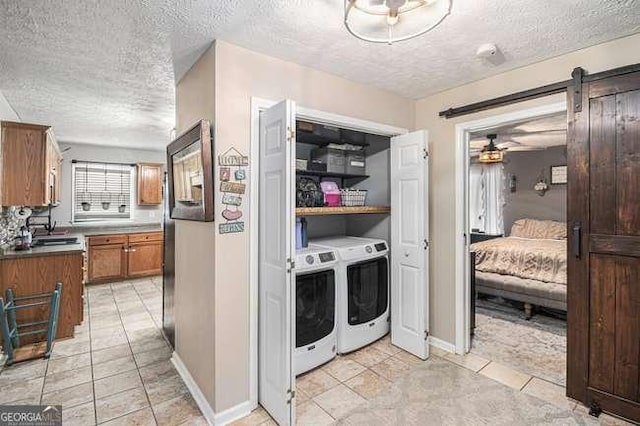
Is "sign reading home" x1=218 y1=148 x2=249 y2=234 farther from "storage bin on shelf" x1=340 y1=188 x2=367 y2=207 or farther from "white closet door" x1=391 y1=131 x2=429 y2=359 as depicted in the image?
"white closet door" x1=391 y1=131 x2=429 y2=359

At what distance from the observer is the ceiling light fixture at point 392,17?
147cm

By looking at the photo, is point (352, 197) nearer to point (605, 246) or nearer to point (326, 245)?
point (326, 245)

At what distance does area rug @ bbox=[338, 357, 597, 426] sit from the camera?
6.48 ft

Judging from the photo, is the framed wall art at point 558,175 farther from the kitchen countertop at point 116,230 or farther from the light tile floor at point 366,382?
the kitchen countertop at point 116,230

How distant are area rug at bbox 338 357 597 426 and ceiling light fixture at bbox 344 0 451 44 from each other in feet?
7.29

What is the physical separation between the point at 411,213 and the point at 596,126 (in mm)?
1384

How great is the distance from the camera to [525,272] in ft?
12.6

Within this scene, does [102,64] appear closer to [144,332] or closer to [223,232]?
[223,232]

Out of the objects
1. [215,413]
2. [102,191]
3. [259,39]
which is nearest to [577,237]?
[259,39]

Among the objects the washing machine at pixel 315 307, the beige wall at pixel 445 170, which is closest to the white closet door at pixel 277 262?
the washing machine at pixel 315 307

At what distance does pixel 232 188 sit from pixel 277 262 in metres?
0.55

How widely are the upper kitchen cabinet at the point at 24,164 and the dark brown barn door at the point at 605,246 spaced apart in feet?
15.2

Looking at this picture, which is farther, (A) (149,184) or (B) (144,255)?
(A) (149,184)

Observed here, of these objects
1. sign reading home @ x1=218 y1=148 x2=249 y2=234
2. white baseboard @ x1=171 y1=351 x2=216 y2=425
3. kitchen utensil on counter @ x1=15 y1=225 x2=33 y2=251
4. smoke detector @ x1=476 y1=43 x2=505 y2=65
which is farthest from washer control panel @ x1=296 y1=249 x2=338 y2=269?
kitchen utensil on counter @ x1=15 y1=225 x2=33 y2=251
